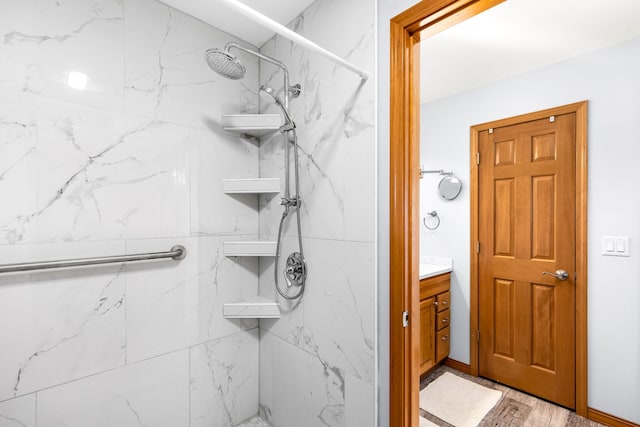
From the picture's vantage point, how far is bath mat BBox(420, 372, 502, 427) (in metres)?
1.95

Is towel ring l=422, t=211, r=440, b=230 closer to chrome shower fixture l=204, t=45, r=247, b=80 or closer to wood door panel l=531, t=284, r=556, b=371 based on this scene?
wood door panel l=531, t=284, r=556, b=371

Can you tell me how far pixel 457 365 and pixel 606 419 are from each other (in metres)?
0.94

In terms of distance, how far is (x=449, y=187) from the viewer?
103 inches

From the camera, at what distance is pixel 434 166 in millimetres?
2783

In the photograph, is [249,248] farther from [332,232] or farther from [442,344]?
[442,344]

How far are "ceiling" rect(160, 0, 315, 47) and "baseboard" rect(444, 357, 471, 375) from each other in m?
2.88

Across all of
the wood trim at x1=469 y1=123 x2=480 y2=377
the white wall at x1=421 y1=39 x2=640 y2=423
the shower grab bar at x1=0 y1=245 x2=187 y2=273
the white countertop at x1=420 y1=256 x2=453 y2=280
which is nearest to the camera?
the shower grab bar at x1=0 y1=245 x2=187 y2=273

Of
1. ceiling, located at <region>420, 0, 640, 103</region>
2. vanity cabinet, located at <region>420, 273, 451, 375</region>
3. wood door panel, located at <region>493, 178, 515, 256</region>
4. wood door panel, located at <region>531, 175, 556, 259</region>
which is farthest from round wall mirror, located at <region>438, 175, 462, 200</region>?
ceiling, located at <region>420, 0, 640, 103</region>

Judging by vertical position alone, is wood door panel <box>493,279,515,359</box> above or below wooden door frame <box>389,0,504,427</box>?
below

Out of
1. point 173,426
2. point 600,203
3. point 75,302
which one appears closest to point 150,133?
point 75,302

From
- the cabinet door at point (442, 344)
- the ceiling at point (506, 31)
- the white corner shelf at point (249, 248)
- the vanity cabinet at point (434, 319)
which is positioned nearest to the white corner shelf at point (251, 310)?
the white corner shelf at point (249, 248)

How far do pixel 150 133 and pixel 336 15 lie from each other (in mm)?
976

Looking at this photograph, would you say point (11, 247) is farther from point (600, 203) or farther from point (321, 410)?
point (600, 203)

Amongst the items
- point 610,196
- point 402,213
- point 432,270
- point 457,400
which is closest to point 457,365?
point 457,400
